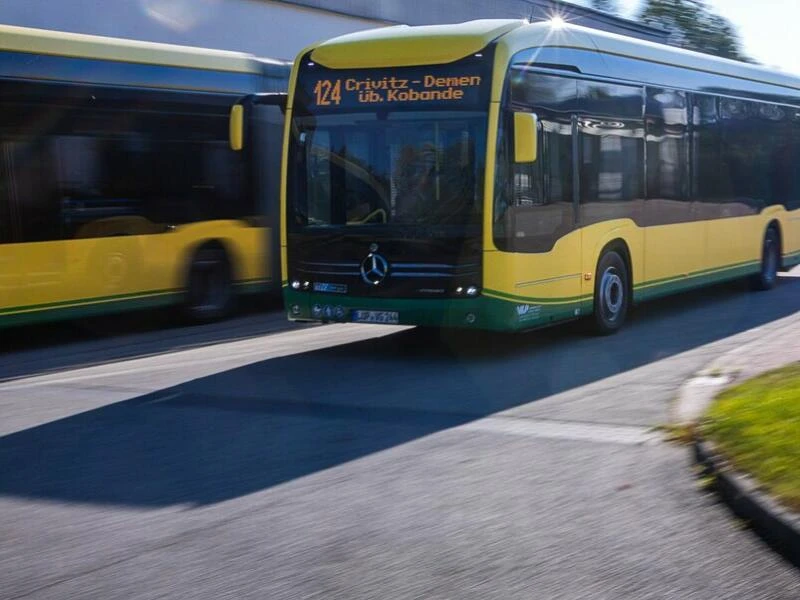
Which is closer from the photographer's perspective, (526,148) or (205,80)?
(526,148)

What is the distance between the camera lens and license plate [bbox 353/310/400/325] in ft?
37.5

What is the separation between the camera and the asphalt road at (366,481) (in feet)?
17.4

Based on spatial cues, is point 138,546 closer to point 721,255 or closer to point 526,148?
point 526,148

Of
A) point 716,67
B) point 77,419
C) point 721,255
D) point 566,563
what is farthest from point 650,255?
point 566,563

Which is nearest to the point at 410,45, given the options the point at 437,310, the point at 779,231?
the point at 437,310

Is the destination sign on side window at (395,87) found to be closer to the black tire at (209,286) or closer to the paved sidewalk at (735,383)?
the paved sidewalk at (735,383)

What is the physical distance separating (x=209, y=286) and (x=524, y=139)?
19.8ft

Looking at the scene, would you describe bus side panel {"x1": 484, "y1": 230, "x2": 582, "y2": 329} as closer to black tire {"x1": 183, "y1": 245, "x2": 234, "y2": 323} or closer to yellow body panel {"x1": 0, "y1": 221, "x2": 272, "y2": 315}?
yellow body panel {"x1": 0, "y1": 221, "x2": 272, "y2": 315}

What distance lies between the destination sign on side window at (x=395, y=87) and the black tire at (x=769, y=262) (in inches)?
333

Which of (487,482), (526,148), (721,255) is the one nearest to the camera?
(487,482)

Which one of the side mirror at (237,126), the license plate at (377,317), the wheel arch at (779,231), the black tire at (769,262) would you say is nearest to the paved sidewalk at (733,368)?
the license plate at (377,317)

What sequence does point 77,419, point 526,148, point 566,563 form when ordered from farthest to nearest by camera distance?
point 526,148 < point 77,419 < point 566,563

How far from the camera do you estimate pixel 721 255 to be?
1648cm

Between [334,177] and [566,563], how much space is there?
6.91 metres
